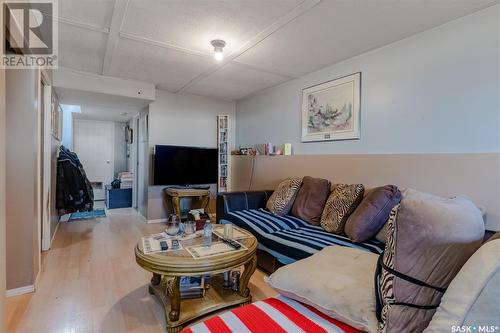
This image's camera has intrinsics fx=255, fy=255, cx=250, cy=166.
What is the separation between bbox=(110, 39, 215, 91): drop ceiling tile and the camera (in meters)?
2.68

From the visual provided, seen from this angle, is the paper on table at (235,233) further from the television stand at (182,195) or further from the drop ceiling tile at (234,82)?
the drop ceiling tile at (234,82)

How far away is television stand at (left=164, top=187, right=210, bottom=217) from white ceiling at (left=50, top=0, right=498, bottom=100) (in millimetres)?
1782

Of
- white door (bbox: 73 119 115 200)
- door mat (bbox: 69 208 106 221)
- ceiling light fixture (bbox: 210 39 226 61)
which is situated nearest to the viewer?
ceiling light fixture (bbox: 210 39 226 61)

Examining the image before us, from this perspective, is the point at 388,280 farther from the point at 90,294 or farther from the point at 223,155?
the point at 223,155

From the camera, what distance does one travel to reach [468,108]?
6.53 ft

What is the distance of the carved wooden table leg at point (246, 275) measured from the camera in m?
1.93

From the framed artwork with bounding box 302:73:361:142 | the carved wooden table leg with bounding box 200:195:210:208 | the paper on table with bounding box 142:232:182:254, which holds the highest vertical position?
the framed artwork with bounding box 302:73:361:142

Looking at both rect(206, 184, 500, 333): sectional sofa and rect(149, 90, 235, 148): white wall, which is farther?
rect(149, 90, 235, 148): white wall

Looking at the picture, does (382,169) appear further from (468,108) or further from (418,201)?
(418,201)

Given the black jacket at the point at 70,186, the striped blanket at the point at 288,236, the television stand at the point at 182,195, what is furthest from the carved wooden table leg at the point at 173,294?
the black jacket at the point at 70,186

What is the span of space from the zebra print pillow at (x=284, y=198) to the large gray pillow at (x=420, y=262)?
2.10 m

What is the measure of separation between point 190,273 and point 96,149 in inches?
251

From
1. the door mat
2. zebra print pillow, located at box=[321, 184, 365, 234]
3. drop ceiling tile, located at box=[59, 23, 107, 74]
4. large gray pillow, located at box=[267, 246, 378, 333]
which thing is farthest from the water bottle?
the door mat

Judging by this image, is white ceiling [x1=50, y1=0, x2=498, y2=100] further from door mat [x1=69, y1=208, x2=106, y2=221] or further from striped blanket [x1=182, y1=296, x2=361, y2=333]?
door mat [x1=69, y1=208, x2=106, y2=221]
